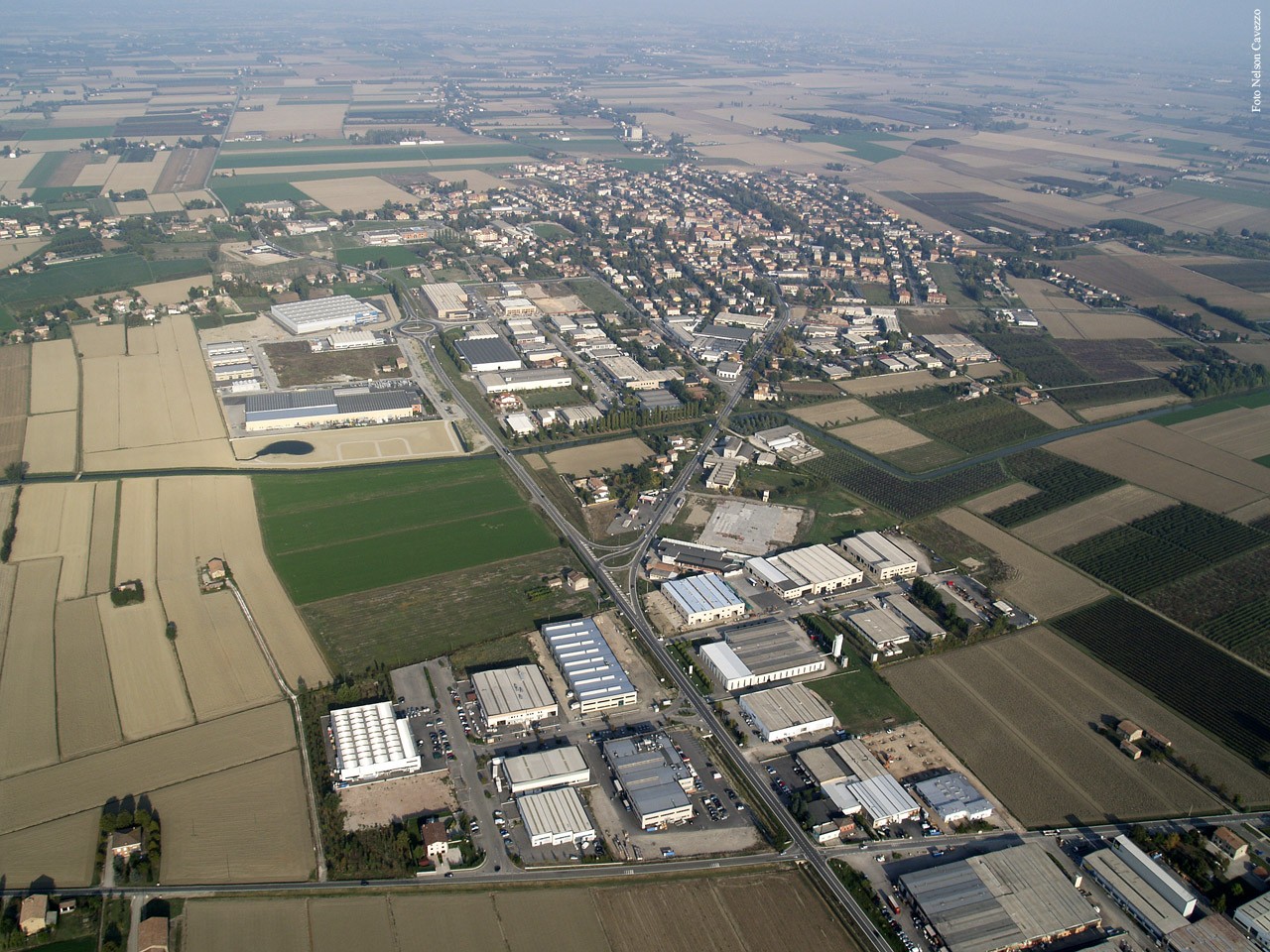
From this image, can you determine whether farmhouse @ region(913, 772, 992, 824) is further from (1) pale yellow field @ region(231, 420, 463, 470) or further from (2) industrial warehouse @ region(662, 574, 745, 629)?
(1) pale yellow field @ region(231, 420, 463, 470)

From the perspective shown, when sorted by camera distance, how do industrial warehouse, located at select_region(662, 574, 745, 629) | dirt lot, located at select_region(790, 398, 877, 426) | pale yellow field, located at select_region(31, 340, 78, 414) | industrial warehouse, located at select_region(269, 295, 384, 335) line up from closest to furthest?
industrial warehouse, located at select_region(662, 574, 745, 629) < pale yellow field, located at select_region(31, 340, 78, 414) < dirt lot, located at select_region(790, 398, 877, 426) < industrial warehouse, located at select_region(269, 295, 384, 335)

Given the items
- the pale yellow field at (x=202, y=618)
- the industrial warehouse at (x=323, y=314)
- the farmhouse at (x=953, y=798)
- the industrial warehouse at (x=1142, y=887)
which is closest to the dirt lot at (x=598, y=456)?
the pale yellow field at (x=202, y=618)

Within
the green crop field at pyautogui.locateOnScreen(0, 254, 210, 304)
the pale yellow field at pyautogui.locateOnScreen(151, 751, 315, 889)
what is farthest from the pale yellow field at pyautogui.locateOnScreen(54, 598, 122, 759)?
the green crop field at pyautogui.locateOnScreen(0, 254, 210, 304)

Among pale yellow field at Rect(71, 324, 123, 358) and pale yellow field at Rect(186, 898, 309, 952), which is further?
pale yellow field at Rect(71, 324, 123, 358)

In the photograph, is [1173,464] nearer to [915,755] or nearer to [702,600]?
[915,755]

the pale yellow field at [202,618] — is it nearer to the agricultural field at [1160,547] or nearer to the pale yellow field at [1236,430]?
the agricultural field at [1160,547]
